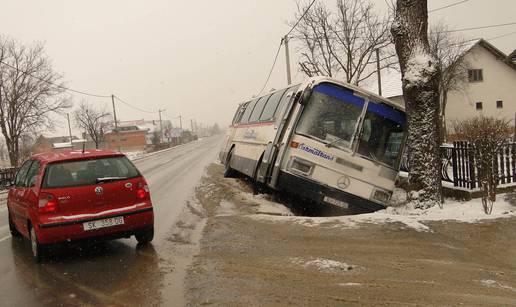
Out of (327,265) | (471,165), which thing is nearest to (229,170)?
(471,165)

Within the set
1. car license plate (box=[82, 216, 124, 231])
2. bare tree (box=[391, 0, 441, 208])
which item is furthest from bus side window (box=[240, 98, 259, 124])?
car license plate (box=[82, 216, 124, 231])

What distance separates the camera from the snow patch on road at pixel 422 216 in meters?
7.61

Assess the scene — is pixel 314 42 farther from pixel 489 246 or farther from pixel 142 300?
pixel 142 300

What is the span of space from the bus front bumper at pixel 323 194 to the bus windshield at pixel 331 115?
0.89m

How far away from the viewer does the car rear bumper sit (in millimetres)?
6348

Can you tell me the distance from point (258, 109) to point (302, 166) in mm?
4524

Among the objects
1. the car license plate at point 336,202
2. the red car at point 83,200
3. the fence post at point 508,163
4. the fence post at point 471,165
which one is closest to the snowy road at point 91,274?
the red car at point 83,200

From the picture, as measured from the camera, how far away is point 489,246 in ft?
20.4

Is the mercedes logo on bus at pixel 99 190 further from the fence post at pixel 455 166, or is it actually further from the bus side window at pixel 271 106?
the fence post at pixel 455 166

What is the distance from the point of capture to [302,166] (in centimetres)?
894

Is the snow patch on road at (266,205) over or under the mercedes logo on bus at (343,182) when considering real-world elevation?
under

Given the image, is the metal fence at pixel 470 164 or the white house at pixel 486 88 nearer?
the metal fence at pixel 470 164

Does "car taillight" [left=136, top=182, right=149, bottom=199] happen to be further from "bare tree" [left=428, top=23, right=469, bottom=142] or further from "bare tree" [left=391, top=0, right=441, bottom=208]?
"bare tree" [left=428, top=23, right=469, bottom=142]

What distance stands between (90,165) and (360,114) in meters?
5.10
